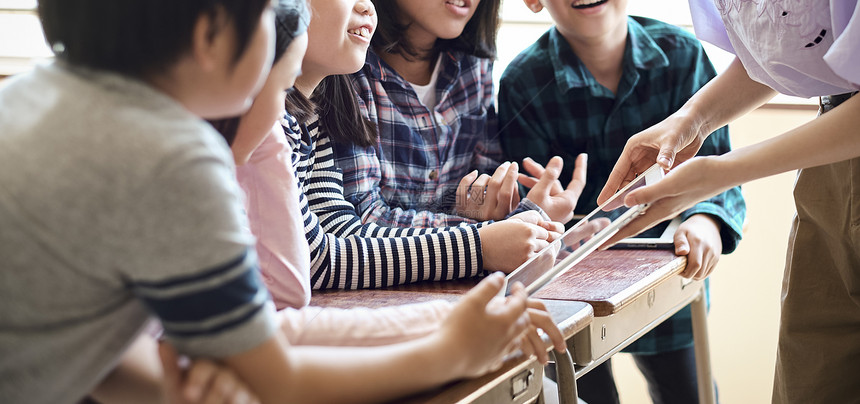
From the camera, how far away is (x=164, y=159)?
36 centimetres

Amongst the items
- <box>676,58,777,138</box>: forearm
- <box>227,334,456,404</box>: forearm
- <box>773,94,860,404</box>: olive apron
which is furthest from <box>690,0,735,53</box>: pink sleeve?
<box>227,334,456,404</box>: forearm

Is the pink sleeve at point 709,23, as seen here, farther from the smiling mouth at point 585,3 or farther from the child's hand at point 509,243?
the child's hand at point 509,243

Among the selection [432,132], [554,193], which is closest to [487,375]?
[554,193]

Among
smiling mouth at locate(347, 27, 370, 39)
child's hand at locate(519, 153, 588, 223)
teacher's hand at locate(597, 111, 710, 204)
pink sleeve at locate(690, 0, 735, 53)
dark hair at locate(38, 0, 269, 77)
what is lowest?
child's hand at locate(519, 153, 588, 223)

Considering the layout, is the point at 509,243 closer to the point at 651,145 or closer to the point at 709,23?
the point at 651,145

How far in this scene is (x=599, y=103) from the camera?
1.41 metres

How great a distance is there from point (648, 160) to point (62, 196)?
2.81ft

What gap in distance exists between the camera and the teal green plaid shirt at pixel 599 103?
1381mm

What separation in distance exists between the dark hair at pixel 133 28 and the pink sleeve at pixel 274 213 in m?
0.34

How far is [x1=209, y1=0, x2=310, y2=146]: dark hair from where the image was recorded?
1.83ft

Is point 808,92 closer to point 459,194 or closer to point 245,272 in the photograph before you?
point 459,194

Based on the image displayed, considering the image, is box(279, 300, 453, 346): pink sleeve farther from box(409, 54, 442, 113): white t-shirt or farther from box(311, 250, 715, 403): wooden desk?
box(409, 54, 442, 113): white t-shirt

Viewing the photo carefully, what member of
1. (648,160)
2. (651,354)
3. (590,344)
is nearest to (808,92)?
(648,160)

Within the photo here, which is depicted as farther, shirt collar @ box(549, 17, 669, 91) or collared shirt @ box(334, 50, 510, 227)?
shirt collar @ box(549, 17, 669, 91)
